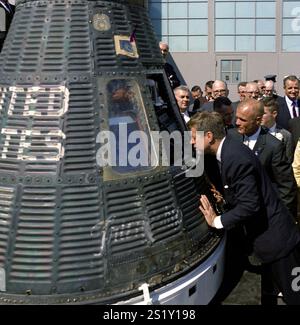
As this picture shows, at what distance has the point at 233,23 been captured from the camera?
52.2ft

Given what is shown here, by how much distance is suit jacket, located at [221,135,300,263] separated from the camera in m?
2.77

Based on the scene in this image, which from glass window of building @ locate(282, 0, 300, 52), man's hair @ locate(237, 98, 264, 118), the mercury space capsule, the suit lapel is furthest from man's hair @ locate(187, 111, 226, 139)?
glass window of building @ locate(282, 0, 300, 52)

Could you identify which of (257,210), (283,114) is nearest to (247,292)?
(257,210)

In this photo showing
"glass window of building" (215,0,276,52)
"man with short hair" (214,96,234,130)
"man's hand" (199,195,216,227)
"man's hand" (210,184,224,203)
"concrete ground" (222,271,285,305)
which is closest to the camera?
"man's hand" (199,195,216,227)

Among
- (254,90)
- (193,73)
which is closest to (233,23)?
(193,73)

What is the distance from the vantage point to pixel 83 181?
2742mm

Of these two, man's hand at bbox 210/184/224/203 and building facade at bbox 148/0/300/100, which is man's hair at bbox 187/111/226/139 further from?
building facade at bbox 148/0/300/100

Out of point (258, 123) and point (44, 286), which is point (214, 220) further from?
point (44, 286)

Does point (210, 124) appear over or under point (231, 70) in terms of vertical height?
under

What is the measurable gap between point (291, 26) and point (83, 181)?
1498cm

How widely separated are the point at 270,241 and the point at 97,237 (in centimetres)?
110

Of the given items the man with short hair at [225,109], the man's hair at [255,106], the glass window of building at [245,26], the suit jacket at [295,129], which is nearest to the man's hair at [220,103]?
the man with short hair at [225,109]

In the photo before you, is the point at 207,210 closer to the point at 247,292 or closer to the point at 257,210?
the point at 257,210

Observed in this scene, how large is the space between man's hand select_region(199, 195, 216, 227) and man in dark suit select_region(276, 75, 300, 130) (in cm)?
239
